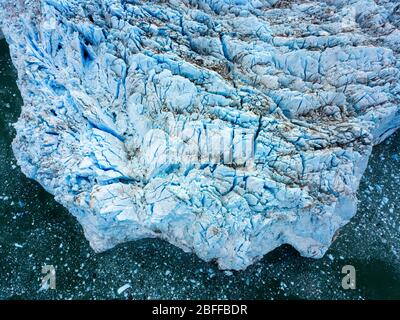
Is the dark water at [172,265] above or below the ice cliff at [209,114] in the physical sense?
below

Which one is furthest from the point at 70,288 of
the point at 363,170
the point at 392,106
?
the point at 392,106

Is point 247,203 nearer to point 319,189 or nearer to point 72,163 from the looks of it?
point 319,189

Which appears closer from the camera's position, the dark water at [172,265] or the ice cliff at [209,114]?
the ice cliff at [209,114]

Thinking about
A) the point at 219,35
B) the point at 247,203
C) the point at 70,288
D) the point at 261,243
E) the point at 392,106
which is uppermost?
the point at 219,35

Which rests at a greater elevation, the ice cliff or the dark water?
the ice cliff
